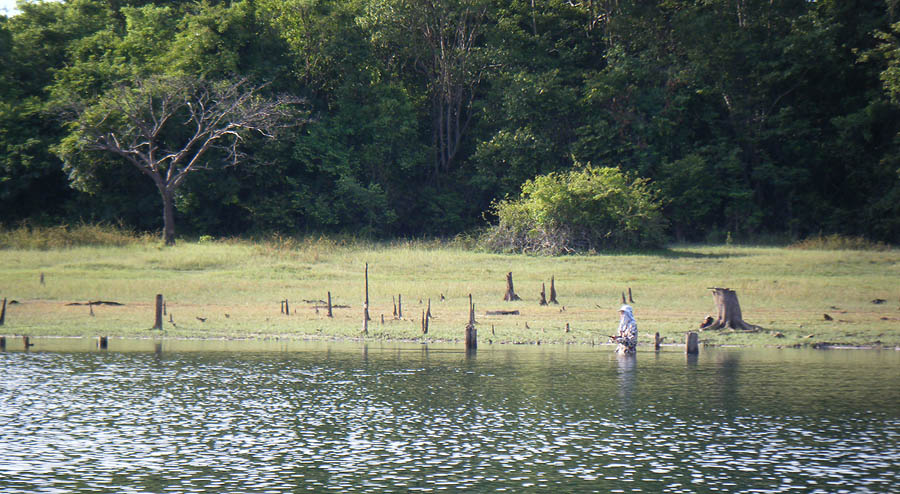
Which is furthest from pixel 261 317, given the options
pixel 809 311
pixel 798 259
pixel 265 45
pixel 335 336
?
pixel 265 45

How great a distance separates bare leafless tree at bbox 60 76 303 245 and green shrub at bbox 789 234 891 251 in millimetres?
30712

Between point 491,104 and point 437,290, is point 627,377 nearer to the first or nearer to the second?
point 437,290

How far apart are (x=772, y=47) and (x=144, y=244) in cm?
3899

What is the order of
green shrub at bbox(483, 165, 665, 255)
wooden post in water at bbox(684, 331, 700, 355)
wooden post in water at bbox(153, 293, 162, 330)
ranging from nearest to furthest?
wooden post in water at bbox(684, 331, 700, 355), wooden post in water at bbox(153, 293, 162, 330), green shrub at bbox(483, 165, 665, 255)

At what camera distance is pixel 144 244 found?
171 ft

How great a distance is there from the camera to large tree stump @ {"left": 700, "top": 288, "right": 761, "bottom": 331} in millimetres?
31094

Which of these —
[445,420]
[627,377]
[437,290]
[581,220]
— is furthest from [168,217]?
[445,420]

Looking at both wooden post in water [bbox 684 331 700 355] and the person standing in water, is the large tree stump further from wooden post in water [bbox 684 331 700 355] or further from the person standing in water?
the person standing in water

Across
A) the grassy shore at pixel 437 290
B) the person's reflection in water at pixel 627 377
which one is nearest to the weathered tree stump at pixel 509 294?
the grassy shore at pixel 437 290

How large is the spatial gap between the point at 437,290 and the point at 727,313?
12.8 meters

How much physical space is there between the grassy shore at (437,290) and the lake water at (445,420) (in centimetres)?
240

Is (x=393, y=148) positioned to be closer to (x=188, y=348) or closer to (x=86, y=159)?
(x=86, y=159)

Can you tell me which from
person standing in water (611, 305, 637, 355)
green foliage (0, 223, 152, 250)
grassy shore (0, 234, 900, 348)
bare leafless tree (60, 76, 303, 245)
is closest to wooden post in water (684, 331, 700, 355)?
person standing in water (611, 305, 637, 355)

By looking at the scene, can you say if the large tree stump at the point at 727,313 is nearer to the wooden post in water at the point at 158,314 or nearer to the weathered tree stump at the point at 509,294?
the weathered tree stump at the point at 509,294
